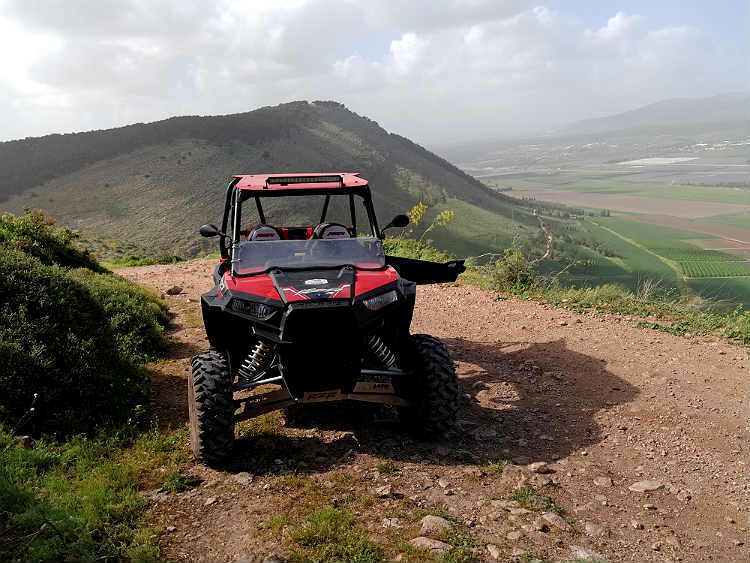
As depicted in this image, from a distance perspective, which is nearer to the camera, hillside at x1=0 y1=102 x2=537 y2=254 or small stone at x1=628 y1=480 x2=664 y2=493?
small stone at x1=628 y1=480 x2=664 y2=493

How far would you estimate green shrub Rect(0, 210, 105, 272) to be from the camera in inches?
331

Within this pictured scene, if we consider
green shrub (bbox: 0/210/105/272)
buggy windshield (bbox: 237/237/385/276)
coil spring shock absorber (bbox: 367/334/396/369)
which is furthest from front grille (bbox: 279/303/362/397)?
green shrub (bbox: 0/210/105/272)

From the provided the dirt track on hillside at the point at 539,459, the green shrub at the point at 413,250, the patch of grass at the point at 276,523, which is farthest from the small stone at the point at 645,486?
the green shrub at the point at 413,250

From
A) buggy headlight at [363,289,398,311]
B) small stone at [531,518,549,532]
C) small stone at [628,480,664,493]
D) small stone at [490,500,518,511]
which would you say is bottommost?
small stone at [628,480,664,493]

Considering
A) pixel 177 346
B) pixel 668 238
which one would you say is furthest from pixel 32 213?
pixel 668 238

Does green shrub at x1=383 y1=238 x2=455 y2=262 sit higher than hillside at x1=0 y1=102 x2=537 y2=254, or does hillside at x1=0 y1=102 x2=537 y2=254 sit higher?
hillside at x1=0 y1=102 x2=537 y2=254

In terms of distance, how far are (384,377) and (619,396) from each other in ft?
10.0

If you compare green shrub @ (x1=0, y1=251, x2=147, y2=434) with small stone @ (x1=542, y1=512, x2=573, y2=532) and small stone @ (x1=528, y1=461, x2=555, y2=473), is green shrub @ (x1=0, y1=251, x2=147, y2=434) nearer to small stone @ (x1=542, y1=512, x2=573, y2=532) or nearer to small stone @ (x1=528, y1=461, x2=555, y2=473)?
small stone @ (x1=528, y1=461, x2=555, y2=473)

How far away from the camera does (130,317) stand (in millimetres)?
8078

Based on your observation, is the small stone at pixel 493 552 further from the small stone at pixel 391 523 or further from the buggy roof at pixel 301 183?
the buggy roof at pixel 301 183

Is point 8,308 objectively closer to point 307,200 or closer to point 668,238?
point 307,200

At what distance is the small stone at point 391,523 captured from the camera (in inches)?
146

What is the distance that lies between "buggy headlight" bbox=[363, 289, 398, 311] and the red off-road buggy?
0.01 m

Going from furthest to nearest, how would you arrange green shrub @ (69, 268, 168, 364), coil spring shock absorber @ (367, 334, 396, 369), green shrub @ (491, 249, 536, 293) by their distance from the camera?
green shrub @ (491, 249, 536, 293)
green shrub @ (69, 268, 168, 364)
coil spring shock absorber @ (367, 334, 396, 369)
